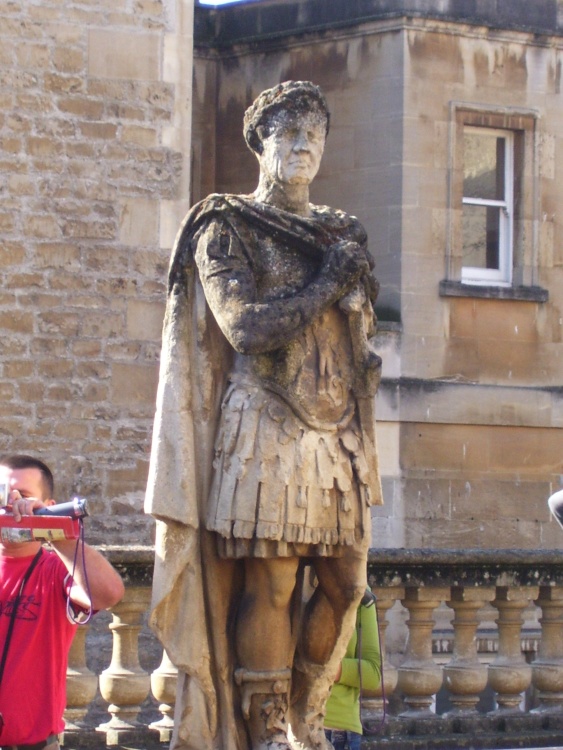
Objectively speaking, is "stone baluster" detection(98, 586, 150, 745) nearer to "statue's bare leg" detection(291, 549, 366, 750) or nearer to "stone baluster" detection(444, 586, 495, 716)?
"statue's bare leg" detection(291, 549, 366, 750)

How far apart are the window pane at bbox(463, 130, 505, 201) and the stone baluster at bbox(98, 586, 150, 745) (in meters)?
12.6

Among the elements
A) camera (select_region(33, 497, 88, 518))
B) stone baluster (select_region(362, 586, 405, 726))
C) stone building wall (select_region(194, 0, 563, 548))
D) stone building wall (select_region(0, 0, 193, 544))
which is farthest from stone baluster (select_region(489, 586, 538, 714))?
stone building wall (select_region(194, 0, 563, 548))

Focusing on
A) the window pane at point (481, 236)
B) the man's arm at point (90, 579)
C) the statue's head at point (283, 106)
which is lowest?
the man's arm at point (90, 579)

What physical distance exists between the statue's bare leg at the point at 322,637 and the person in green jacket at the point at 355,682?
93 centimetres

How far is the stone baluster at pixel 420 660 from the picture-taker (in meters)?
7.48

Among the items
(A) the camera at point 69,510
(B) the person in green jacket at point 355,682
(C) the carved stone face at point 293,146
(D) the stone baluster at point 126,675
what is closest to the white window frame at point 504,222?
(B) the person in green jacket at point 355,682

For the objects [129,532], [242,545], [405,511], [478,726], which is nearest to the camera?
[242,545]

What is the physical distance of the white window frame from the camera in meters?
19.0

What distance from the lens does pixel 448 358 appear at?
1858cm

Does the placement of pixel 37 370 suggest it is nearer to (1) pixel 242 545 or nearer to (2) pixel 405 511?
(2) pixel 405 511

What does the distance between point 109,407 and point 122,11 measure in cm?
295

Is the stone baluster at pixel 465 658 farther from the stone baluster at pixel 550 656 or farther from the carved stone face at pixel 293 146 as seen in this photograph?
the carved stone face at pixel 293 146

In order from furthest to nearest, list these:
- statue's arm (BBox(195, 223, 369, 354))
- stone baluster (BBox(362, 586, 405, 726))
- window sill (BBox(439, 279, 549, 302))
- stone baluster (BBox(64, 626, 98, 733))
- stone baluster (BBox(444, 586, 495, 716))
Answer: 1. window sill (BBox(439, 279, 549, 302))
2. stone baluster (BBox(444, 586, 495, 716))
3. stone baluster (BBox(362, 586, 405, 726))
4. stone baluster (BBox(64, 626, 98, 733))
5. statue's arm (BBox(195, 223, 369, 354))

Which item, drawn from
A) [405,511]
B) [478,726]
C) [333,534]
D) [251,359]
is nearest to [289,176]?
[251,359]
